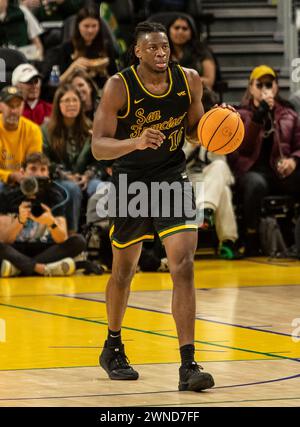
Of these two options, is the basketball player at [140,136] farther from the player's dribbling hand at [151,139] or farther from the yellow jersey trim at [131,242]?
the player's dribbling hand at [151,139]

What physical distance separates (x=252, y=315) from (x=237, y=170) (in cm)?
450

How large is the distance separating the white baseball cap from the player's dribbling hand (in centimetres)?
702

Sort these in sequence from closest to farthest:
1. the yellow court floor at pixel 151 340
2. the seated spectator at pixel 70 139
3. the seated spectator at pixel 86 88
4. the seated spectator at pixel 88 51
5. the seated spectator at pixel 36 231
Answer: the yellow court floor at pixel 151 340 → the seated spectator at pixel 36 231 → the seated spectator at pixel 70 139 → the seated spectator at pixel 86 88 → the seated spectator at pixel 88 51

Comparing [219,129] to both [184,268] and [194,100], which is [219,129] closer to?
[194,100]

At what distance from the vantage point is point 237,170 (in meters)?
13.4

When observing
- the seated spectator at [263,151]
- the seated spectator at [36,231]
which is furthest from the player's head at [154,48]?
the seated spectator at [263,151]

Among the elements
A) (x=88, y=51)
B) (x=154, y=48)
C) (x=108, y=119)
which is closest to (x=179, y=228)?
(x=108, y=119)

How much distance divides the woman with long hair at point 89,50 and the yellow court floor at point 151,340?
3157mm

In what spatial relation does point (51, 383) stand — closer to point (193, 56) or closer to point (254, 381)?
point (254, 381)

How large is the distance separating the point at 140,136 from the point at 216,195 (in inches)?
247

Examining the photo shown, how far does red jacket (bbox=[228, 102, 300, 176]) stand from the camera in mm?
13266

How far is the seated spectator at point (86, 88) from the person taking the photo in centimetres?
1314

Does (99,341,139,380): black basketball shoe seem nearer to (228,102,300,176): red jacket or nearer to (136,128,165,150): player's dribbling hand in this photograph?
(136,128,165,150): player's dribbling hand

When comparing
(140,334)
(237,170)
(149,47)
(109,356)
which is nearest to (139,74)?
(149,47)
